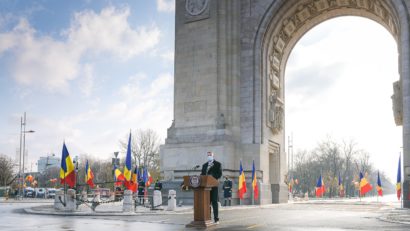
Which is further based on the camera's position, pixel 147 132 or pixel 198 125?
pixel 147 132

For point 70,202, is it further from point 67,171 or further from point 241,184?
point 241,184

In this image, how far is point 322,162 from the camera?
3669 inches

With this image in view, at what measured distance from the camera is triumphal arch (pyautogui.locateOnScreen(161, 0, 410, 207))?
28547 mm

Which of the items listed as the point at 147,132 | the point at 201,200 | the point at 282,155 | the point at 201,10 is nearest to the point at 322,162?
the point at 147,132

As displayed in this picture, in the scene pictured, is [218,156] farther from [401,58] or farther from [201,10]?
[401,58]

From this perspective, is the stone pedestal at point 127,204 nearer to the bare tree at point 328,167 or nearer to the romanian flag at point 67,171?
the romanian flag at point 67,171

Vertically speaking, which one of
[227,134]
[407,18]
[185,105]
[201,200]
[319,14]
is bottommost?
[201,200]

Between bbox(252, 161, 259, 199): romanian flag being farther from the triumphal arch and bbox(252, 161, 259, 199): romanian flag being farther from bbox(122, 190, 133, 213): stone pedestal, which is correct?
bbox(122, 190, 133, 213): stone pedestal

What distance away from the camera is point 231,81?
2941 cm

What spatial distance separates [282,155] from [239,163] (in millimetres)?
5092

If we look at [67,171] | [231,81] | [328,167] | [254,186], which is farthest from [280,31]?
[328,167]

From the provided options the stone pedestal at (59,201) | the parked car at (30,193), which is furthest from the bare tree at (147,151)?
the stone pedestal at (59,201)

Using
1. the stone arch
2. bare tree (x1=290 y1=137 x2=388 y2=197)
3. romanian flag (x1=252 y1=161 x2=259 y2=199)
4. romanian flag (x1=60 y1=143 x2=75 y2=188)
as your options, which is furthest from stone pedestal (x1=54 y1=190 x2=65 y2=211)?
bare tree (x1=290 y1=137 x2=388 y2=197)

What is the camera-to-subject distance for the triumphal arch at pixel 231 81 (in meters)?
28.5
